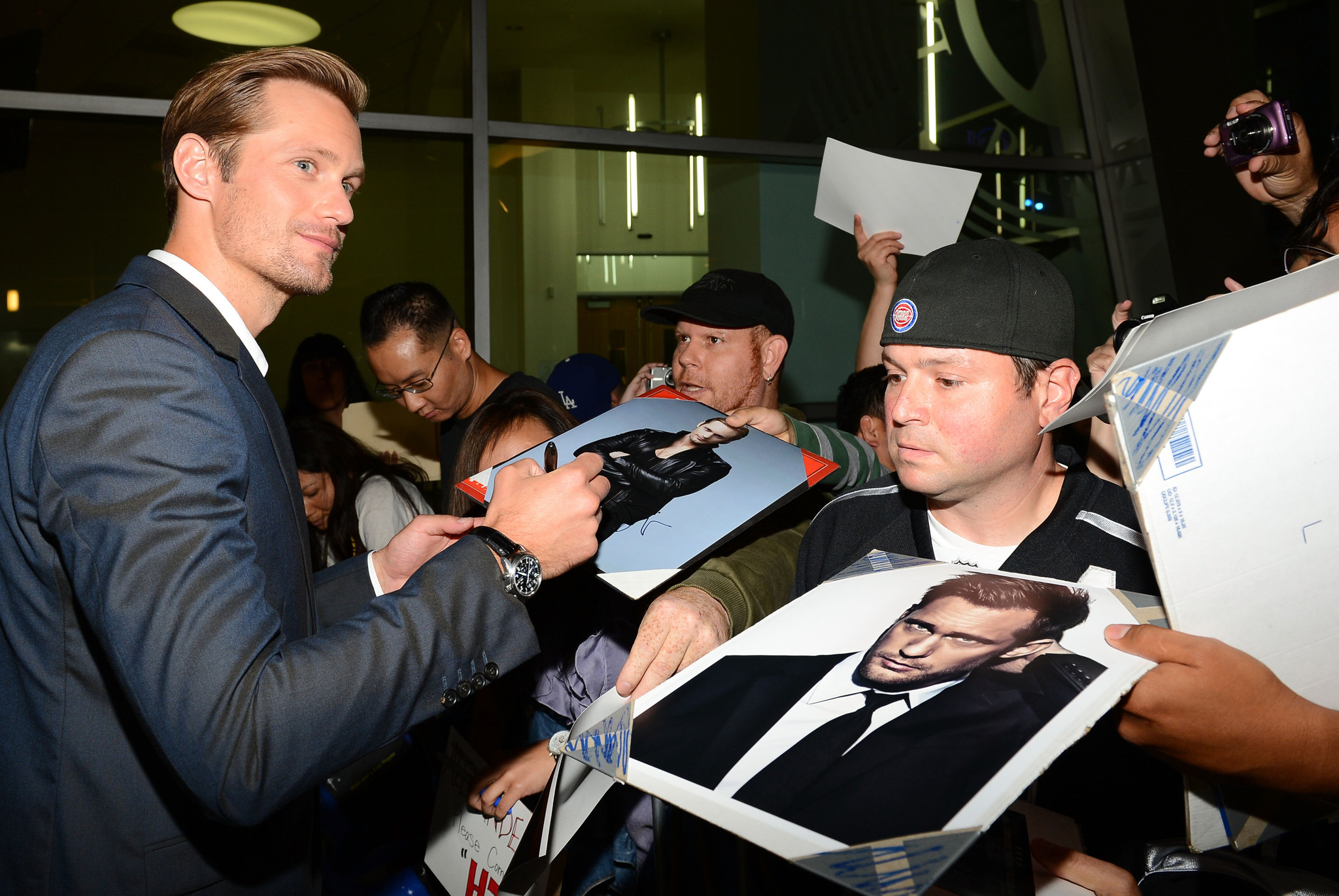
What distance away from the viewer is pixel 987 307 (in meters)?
1.14

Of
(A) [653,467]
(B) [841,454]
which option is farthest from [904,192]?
(A) [653,467]

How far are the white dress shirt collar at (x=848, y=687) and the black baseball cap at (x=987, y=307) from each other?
1.71 feet

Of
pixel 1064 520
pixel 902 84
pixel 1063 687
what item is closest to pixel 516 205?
pixel 902 84

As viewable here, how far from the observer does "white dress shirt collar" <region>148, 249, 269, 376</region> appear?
41.7 inches

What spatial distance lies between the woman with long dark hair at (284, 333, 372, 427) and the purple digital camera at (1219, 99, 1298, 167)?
3.31 metres

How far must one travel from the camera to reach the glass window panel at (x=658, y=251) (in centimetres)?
354

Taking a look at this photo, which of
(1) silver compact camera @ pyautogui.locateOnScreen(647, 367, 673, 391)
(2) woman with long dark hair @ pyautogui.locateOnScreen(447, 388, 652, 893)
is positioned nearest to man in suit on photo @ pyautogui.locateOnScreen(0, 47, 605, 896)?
(2) woman with long dark hair @ pyautogui.locateOnScreen(447, 388, 652, 893)

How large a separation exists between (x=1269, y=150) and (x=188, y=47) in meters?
3.58

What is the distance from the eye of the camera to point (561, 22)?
3557 mm

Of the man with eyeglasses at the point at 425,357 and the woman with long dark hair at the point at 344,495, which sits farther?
the man with eyeglasses at the point at 425,357

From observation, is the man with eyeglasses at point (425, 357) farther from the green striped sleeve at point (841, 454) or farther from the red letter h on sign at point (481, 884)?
the red letter h on sign at point (481, 884)

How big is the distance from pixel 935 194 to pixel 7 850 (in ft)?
8.69

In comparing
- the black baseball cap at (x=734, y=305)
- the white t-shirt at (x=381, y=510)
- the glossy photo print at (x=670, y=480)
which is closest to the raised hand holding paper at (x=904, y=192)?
the black baseball cap at (x=734, y=305)

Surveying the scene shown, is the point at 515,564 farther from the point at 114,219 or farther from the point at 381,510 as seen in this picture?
the point at 114,219
